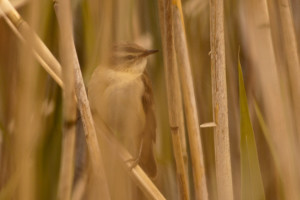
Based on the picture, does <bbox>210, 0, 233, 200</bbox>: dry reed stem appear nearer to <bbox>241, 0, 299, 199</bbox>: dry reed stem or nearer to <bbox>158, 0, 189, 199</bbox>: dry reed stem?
<bbox>158, 0, 189, 199</bbox>: dry reed stem

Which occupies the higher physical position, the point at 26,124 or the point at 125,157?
the point at 26,124

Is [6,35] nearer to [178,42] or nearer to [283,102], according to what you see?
[178,42]

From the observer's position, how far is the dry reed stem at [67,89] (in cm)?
77

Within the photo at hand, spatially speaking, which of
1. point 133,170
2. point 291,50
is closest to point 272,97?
point 291,50

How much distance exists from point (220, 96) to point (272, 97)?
24 cm

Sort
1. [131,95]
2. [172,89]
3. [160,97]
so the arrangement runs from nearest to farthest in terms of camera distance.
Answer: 1. [172,89]
2. [160,97]
3. [131,95]

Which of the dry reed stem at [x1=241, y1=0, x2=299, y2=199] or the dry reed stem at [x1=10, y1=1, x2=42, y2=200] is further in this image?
the dry reed stem at [x1=241, y1=0, x2=299, y2=199]

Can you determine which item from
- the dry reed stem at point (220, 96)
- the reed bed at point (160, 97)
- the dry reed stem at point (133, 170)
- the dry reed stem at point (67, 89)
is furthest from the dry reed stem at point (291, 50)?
the dry reed stem at point (67, 89)

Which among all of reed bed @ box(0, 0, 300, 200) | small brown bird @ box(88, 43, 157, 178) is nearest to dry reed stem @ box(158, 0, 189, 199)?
reed bed @ box(0, 0, 300, 200)

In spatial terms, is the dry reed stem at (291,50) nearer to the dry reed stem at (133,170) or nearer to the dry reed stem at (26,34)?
the dry reed stem at (133,170)

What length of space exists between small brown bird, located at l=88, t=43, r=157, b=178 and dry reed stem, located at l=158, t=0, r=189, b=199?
190mm

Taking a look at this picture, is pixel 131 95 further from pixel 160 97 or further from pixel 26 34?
pixel 26 34

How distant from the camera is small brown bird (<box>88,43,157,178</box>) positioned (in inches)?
45.8

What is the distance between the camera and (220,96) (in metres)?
0.88
